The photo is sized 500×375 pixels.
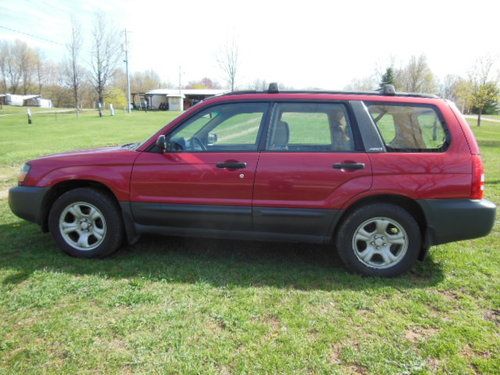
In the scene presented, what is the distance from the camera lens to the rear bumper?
11.7ft

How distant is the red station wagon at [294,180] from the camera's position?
3.61 metres

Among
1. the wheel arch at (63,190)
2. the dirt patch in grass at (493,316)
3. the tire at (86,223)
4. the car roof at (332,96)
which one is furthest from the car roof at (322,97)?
the dirt patch in grass at (493,316)

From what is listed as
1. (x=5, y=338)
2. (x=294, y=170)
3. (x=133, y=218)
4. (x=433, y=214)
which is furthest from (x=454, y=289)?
(x=5, y=338)

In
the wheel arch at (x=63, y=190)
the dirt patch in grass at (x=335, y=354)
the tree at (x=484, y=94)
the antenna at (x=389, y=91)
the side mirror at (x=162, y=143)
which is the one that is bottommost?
the dirt patch in grass at (x=335, y=354)

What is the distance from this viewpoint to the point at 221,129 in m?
4.09

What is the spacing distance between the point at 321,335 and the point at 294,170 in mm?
1523

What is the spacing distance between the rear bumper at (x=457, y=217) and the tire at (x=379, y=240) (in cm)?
17

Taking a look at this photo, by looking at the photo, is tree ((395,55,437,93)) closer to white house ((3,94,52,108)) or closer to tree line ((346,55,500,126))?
tree line ((346,55,500,126))

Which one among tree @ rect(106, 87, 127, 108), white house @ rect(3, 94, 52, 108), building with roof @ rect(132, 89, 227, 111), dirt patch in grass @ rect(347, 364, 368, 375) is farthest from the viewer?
white house @ rect(3, 94, 52, 108)

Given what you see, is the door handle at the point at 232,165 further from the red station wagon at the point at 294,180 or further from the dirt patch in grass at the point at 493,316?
the dirt patch in grass at the point at 493,316

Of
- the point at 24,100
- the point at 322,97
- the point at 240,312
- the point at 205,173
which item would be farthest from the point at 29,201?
the point at 24,100

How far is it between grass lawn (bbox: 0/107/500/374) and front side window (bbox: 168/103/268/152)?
1235mm

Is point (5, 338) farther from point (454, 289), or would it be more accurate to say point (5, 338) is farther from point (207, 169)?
point (454, 289)

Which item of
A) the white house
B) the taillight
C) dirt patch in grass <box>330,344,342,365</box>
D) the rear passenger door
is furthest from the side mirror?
the white house
